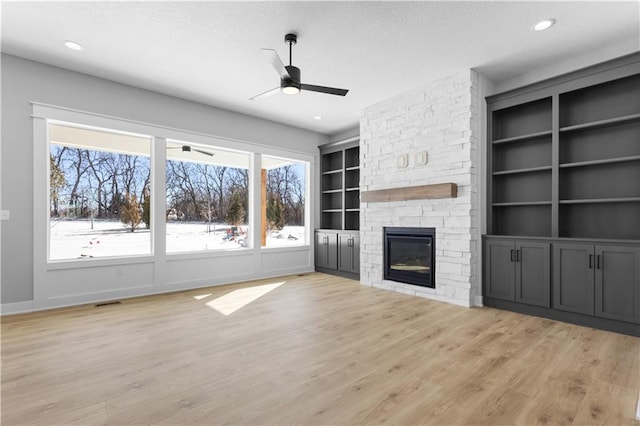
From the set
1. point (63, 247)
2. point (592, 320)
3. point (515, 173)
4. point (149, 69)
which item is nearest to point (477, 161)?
point (515, 173)

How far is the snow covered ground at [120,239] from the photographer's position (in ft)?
13.9

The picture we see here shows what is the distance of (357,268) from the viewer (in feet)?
19.5

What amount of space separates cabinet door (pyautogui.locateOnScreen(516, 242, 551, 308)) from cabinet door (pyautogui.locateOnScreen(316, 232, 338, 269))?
325 cm

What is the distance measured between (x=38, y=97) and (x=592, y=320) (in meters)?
6.79

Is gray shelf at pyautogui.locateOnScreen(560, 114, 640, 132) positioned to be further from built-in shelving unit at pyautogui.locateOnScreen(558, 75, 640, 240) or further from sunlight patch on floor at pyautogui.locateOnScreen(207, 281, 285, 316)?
sunlight patch on floor at pyautogui.locateOnScreen(207, 281, 285, 316)

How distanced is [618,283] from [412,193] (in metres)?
2.37

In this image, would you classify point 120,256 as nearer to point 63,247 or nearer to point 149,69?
point 63,247

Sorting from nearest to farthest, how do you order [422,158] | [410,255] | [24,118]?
[24,118] < [422,158] < [410,255]

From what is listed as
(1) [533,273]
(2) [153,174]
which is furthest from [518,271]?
(2) [153,174]

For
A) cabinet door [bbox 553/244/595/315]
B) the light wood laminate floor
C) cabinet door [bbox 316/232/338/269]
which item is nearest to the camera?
the light wood laminate floor

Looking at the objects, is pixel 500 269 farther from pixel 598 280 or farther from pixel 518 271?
pixel 598 280

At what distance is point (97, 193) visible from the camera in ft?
14.8

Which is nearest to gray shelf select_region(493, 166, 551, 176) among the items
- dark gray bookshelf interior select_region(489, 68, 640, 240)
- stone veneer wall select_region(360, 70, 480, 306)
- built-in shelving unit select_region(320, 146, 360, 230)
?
dark gray bookshelf interior select_region(489, 68, 640, 240)

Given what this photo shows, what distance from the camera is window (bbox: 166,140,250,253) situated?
17.0 feet
